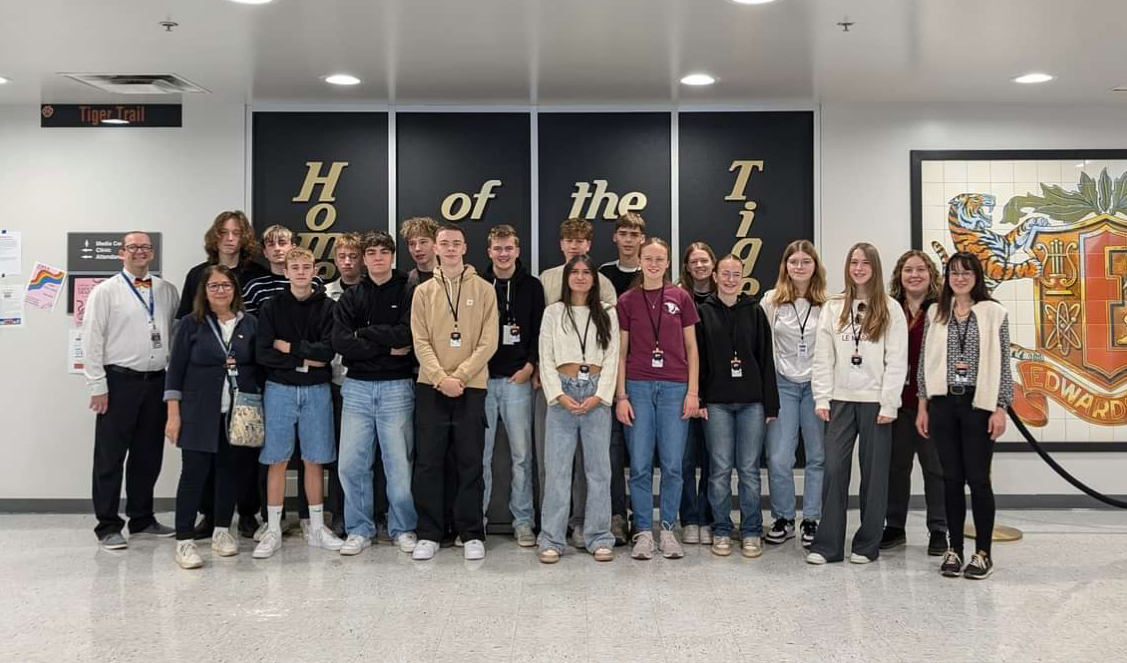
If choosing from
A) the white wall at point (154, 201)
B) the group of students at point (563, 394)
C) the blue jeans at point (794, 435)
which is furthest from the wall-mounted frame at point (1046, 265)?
the blue jeans at point (794, 435)

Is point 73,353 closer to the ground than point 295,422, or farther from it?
farther from it

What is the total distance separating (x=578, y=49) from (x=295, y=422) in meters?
2.51

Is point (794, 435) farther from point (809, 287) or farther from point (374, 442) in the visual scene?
point (374, 442)

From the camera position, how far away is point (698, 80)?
227 inches

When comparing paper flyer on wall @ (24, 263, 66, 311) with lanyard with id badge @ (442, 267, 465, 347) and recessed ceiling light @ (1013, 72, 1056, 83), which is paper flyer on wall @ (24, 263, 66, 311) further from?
recessed ceiling light @ (1013, 72, 1056, 83)

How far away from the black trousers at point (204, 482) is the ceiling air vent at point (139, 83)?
7.12 ft

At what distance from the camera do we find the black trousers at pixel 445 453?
493 cm

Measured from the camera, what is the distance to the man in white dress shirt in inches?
209

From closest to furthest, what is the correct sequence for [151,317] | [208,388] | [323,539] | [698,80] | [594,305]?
[594,305] → [208,388] → [323,539] → [151,317] → [698,80]

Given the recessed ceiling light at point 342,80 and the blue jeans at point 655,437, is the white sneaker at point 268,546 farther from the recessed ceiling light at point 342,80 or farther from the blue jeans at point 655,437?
the recessed ceiling light at point 342,80

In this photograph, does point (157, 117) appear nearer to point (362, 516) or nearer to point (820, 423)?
point (362, 516)

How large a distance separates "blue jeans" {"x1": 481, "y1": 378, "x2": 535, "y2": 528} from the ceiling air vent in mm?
2751

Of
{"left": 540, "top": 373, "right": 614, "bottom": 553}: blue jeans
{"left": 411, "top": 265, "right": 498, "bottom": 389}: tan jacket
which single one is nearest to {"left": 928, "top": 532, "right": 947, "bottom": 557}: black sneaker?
{"left": 540, "top": 373, "right": 614, "bottom": 553}: blue jeans

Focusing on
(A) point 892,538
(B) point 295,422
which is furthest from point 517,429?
(A) point 892,538
